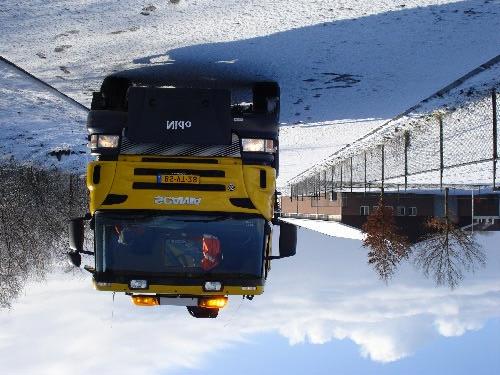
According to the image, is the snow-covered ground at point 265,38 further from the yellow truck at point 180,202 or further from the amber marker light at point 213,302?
the amber marker light at point 213,302

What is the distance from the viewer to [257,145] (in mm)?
9141

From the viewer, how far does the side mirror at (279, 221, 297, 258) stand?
28.8 ft

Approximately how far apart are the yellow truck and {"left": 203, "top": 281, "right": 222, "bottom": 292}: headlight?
0.01 meters

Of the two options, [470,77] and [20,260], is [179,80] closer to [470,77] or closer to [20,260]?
[470,77]

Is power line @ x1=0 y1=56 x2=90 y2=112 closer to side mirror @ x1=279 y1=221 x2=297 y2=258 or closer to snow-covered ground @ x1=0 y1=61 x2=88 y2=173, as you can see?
snow-covered ground @ x1=0 y1=61 x2=88 y2=173

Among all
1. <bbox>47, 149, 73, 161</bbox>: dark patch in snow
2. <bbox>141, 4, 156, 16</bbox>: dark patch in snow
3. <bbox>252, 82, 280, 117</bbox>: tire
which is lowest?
<bbox>47, 149, 73, 161</bbox>: dark patch in snow

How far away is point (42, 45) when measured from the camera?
10.6 metres

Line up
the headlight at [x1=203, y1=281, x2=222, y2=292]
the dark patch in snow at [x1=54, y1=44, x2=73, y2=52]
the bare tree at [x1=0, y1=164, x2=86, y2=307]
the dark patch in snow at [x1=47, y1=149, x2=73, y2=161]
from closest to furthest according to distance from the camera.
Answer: the headlight at [x1=203, y1=281, x2=222, y2=292] < the dark patch in snow at [x1=54, y1=44, x2=73, y2=52] < the dark patch in snow at [x1=47, y1=149, x2=73, y2=161] < the bare tree at [x1=0, y1=164, x2=86, y2=307]

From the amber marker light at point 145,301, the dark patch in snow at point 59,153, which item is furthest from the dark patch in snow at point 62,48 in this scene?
the dark patch in snow at point 59,153

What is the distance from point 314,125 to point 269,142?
8160mm

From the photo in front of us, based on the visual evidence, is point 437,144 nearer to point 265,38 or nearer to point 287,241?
point 265,38

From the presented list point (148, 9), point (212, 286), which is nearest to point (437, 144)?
point (148, 9)

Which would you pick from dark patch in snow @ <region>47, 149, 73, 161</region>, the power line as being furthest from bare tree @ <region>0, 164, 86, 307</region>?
the power line

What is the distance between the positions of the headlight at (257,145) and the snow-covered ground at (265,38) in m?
2.03
